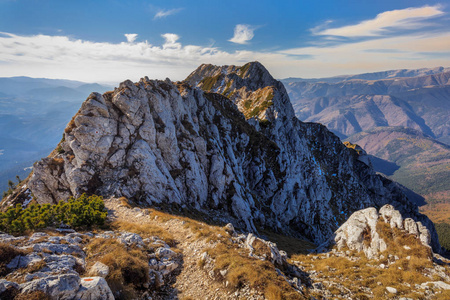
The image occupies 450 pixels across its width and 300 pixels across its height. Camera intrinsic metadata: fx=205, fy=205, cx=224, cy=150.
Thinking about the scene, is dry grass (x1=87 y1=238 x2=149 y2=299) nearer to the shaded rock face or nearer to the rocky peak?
the shaded rock face

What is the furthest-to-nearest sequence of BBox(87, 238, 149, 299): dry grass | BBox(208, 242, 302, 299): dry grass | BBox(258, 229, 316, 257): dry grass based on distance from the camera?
BBox(258, 229, 316, 257): dry grass < BBox(208, 242, 302, 299): dry grass < BBox(87, 238, 149, 299): dry grass

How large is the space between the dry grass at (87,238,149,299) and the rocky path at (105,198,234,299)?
8.92 feet

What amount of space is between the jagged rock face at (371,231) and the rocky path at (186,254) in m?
21.8

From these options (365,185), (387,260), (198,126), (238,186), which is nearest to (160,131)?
(198,126)

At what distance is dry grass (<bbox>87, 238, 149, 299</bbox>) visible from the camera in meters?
13.3

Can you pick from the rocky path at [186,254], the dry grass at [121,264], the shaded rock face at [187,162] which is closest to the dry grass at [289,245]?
the shaded rock face at [187,162]

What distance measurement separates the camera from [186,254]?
67.2 feet

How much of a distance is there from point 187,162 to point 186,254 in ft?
91.0

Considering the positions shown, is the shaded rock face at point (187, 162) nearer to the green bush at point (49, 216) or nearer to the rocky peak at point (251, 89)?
the rocky peak at point (251, 89)

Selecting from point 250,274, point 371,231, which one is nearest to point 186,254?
point 250,274

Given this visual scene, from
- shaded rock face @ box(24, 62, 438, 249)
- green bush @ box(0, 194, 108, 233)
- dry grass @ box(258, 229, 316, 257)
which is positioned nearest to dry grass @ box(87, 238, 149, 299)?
green bush @ box(0, 194, 108, 233)

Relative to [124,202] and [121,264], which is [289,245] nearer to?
[124,202]

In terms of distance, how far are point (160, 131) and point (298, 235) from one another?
57662mm

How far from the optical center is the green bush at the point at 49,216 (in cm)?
1847
